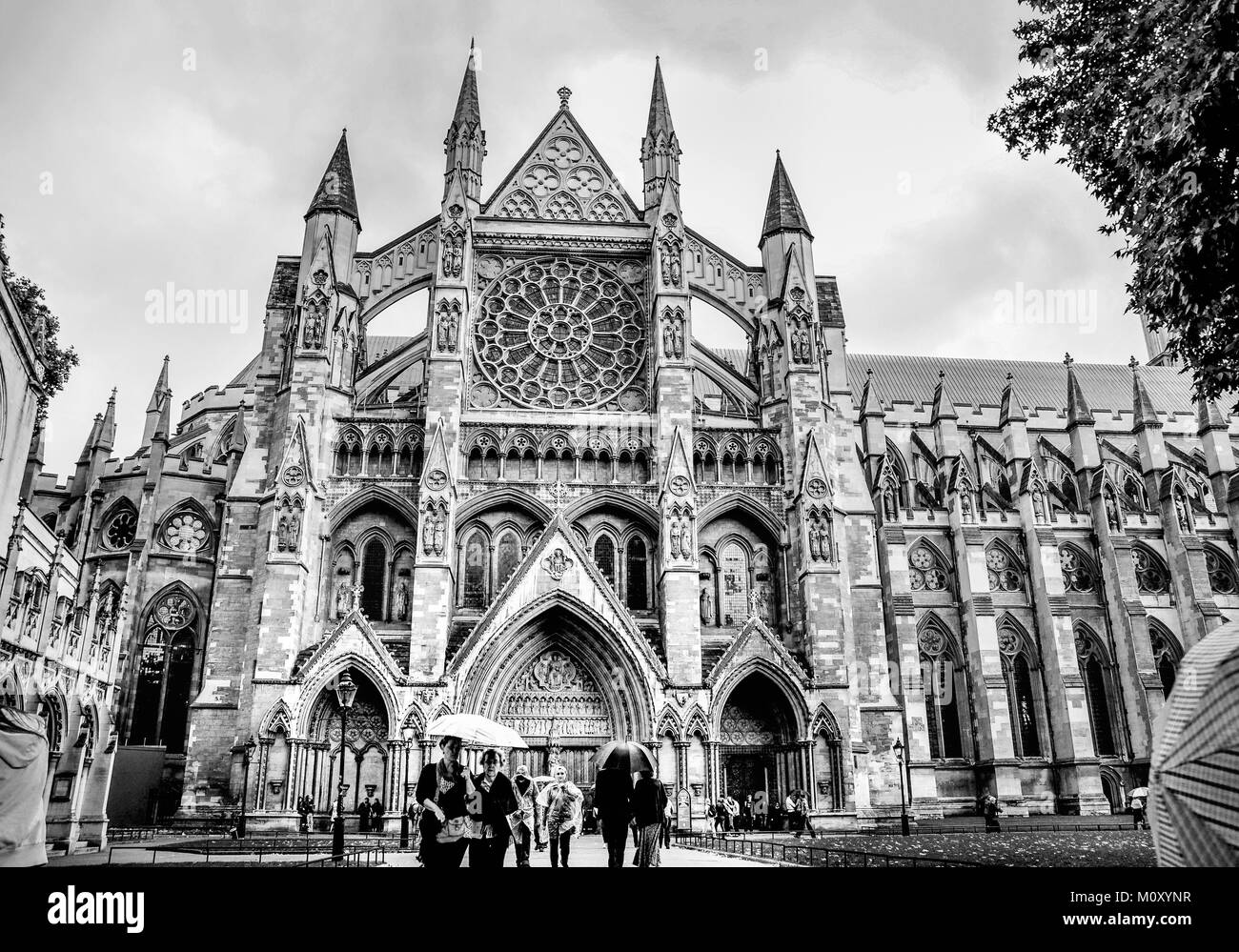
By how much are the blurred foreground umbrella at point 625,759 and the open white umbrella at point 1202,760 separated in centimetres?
828

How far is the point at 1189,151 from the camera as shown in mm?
10500

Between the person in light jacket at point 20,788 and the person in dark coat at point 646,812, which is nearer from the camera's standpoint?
the person in light jacket at point 20,788

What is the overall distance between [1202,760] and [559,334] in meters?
30.3

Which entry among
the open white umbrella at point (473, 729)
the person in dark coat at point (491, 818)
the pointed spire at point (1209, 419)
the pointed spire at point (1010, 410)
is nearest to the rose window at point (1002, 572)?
the pointed spire at point (1010, 410)

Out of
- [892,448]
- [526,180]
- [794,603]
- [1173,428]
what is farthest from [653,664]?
[1173,428]

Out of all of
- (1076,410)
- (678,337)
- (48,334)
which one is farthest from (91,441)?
(1076,410)

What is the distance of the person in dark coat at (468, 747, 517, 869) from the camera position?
8.11 meters

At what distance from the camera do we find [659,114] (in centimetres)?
3397

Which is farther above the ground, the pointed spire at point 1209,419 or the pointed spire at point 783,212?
the pointed spire at point 783,212

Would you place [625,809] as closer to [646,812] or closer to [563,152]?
[646,812]

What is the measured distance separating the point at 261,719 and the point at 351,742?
102 inches

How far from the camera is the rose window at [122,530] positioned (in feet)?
115

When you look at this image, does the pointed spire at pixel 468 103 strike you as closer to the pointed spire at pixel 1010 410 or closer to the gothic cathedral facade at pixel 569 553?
the gothic cathedral facade at pixel 569 553
